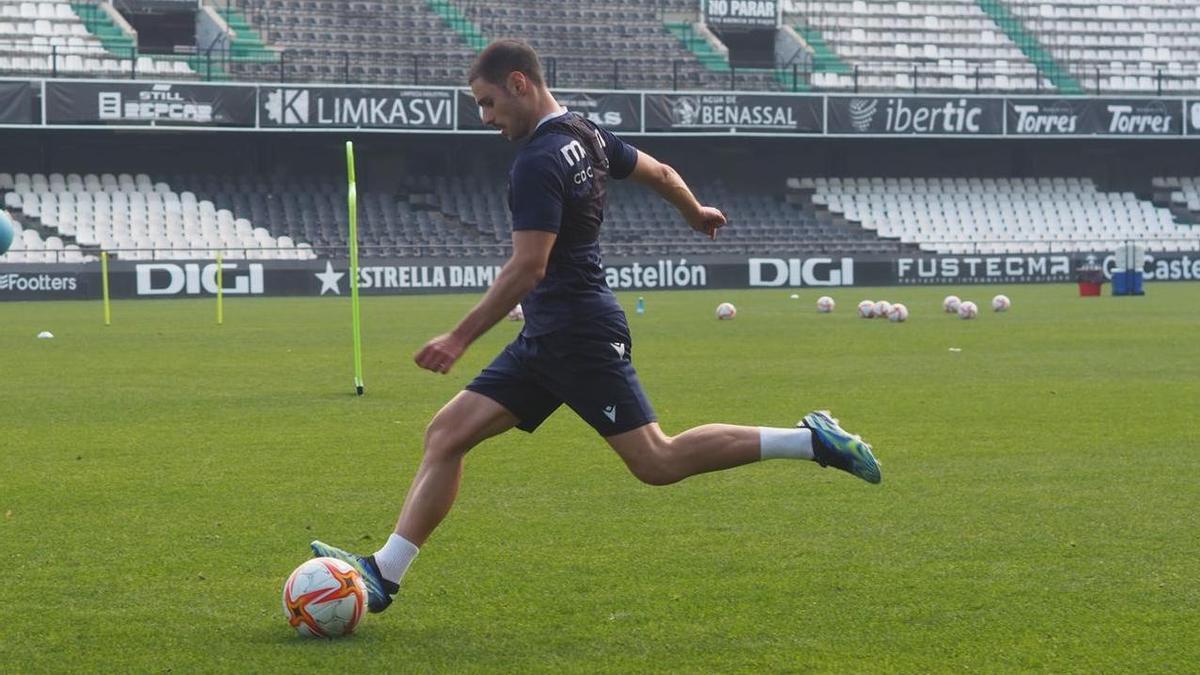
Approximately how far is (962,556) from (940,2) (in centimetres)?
4795

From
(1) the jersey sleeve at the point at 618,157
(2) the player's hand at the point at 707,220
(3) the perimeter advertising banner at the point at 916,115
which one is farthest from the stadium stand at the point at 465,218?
(1) the jersey sleeve at the point at 618,157

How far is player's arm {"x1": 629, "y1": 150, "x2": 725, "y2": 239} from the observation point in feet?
20.0

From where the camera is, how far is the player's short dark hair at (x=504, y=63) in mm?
5461

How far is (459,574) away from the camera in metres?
6.45

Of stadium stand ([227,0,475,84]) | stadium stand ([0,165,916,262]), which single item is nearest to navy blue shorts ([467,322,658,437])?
stadium stand ([0,165,916,262])

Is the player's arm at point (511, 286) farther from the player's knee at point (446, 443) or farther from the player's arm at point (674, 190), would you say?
the player's arm at point (674, 190)

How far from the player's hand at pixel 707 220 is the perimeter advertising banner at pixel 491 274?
28.5 meters

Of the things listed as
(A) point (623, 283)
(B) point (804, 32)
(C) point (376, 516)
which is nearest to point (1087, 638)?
(C) point (376, 516)

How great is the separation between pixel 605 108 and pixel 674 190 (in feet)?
119

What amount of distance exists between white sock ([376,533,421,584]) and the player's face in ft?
4.60

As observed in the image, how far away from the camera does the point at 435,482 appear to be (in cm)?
569

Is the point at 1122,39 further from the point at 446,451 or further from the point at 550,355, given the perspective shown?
the point at 446,451

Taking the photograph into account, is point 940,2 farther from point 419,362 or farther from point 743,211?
point 419,362

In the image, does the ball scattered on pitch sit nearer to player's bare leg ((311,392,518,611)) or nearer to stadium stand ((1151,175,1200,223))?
player's bare leg ((311,392,518,611))
